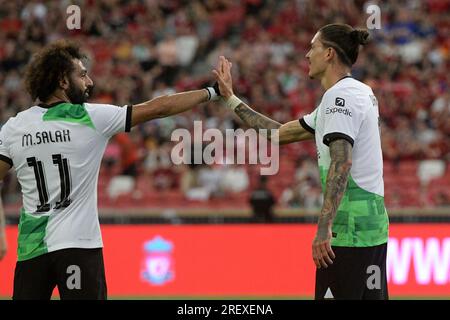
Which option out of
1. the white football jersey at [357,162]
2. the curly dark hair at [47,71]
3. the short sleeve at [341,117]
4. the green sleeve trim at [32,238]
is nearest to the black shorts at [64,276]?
the green sleeve trim at [32,238]

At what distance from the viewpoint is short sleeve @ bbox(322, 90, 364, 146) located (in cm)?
577

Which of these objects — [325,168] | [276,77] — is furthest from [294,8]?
[325,168]

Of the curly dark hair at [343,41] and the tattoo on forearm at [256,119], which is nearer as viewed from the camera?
the curly dark hair at [343,41]

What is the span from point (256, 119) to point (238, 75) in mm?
12556

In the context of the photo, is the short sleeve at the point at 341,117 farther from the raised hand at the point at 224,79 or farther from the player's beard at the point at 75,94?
the player's beard at the point at 75,94

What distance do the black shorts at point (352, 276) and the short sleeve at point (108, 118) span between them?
4.64ft

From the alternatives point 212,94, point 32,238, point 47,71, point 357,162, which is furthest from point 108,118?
point 357,162

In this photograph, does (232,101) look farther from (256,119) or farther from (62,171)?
(62,171)

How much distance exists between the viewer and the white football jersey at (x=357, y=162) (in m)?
5.82

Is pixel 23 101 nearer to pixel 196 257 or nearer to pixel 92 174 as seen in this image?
pixel 196 257

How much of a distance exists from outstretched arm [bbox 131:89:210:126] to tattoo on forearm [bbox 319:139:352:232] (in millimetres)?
995

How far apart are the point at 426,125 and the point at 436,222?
4.10m

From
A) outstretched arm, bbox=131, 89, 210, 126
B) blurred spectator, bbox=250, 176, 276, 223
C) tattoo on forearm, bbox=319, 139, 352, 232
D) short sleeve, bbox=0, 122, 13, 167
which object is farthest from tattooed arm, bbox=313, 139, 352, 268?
blurred spectator, bbox=250, 176, 276, 223

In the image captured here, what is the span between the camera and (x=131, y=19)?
864 inches
